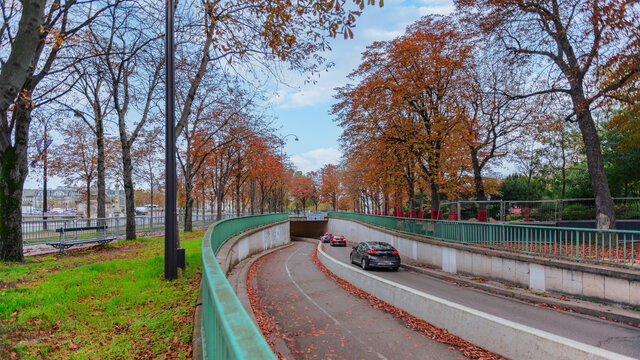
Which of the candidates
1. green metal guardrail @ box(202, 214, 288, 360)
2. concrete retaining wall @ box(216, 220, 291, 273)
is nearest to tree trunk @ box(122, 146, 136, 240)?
concrete retaining wall @ box(216, 220, 291, 273)

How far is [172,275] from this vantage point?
26.5ft

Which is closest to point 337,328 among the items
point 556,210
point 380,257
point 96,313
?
point 96,313

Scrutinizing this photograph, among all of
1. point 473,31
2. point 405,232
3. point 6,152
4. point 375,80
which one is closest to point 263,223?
point 405,232

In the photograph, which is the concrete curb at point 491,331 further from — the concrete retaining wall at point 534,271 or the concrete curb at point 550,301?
the concrete retaining wall at point 534,271

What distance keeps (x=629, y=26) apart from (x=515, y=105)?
38.0 ft

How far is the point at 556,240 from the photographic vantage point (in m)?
10.5

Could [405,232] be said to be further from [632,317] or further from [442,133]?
[632,317]

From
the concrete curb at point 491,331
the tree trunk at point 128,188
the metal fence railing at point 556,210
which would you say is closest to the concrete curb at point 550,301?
the concrete curb at point 491,331

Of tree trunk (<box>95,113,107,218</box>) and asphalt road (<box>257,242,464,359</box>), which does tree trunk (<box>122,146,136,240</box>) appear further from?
asphalt road (<box>257,242,464,359</box>)

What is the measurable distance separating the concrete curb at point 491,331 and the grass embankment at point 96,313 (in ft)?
18.2

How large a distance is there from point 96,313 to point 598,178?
55.6 ft

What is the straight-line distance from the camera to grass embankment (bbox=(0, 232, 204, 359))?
4.51 meters

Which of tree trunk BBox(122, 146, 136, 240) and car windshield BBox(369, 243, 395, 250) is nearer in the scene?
car windshield BBox(369, 243, 395, 250)

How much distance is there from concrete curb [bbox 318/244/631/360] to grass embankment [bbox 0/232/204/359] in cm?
554
